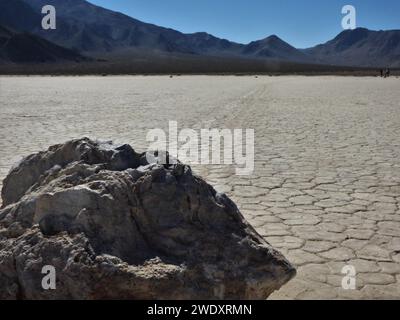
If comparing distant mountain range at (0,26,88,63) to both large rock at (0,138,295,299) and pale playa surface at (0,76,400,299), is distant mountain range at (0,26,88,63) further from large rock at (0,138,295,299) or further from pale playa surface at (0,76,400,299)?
large rock at (0,138,295,299)

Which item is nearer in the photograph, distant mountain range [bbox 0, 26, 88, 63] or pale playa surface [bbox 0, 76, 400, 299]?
pale playa surface [bbox 0, 76, 400, 299]

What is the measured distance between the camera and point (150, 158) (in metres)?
3.08

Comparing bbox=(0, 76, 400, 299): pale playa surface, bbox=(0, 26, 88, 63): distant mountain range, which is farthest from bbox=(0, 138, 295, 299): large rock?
bbox=(0, 26, 88, 63): distant mountain range

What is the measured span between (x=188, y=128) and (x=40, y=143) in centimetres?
349

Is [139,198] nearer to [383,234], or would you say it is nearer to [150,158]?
[150,158]

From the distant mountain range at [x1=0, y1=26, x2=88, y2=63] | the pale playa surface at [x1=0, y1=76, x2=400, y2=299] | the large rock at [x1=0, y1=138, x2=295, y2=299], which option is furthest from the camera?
the distant mountain range at [x1=0, y1=26, x2=88, y2=63]

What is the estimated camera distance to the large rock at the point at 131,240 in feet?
8.00

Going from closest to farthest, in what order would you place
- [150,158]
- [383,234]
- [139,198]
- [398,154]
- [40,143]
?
[139,198] < [150,158] < [383,234] < [398,154] < [40,143]

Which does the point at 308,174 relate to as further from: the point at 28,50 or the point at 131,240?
the point at 28,50

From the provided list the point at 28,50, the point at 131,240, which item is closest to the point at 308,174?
the point at 131,240

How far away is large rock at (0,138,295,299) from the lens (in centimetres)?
244

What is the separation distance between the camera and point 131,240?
2.63 m

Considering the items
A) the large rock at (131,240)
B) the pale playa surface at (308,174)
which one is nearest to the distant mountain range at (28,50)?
the pale playa surface at (308,174)
